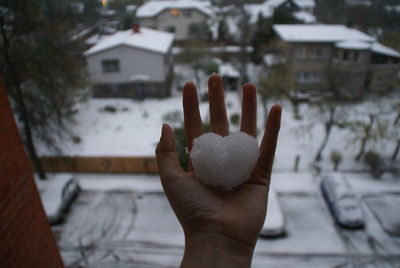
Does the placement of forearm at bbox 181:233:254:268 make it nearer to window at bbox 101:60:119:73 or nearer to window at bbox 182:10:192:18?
window at bbox 101:60:119:73

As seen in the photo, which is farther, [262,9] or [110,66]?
[110,66]

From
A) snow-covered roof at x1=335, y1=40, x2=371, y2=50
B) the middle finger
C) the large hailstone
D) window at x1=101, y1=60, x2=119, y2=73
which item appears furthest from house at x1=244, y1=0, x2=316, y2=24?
the large hailstone

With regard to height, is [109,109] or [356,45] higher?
[356,45]

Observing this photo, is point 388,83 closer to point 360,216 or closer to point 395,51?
point 395,51

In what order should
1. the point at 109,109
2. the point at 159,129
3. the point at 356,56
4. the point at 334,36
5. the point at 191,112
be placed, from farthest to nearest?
1. the point at 109,109
2. the point at 159,129
3. the point at 334,36
4. the point at 356,56
5. the point at 191,112

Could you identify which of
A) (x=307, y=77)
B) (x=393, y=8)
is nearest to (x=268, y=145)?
(x=393, y=8)

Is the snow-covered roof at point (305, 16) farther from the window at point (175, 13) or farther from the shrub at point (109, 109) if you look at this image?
the shrub at point (109, 109)

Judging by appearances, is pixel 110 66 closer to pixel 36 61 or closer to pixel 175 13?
pixel 175 13
